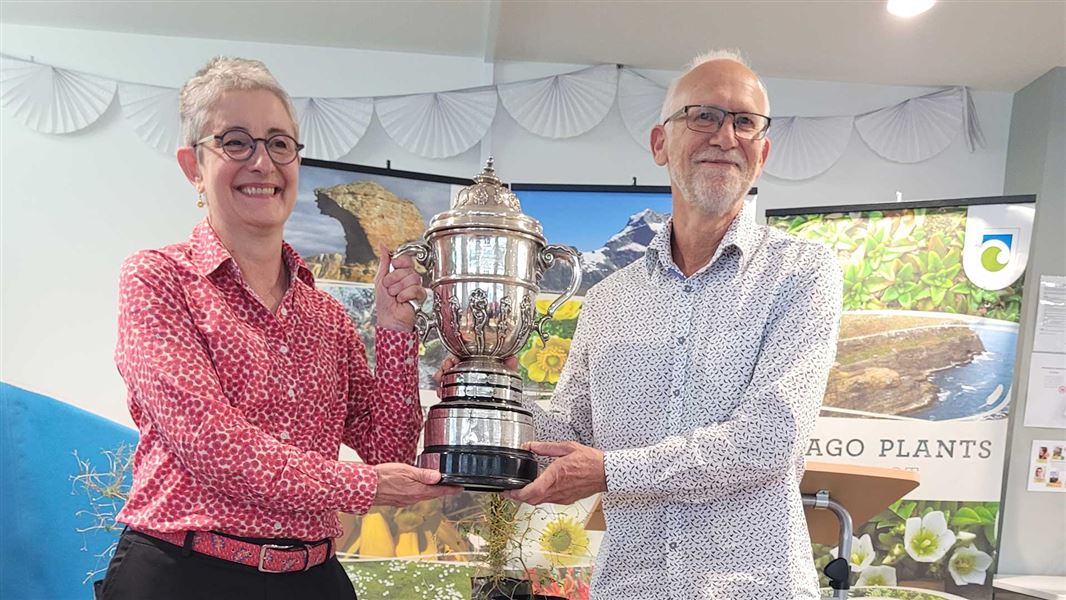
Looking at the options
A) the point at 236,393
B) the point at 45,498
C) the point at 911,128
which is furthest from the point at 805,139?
the point at 45,498

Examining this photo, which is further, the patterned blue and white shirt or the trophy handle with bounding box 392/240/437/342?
the trophy handle with bounding box 392/240/437/342

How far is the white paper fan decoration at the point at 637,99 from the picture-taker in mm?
4723

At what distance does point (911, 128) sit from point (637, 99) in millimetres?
1557

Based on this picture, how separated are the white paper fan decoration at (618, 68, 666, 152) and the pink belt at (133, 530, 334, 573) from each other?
11.7 feet

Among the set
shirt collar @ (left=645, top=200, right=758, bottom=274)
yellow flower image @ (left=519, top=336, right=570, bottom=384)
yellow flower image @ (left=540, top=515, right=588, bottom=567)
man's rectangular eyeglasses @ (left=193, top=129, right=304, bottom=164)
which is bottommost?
yellow flower image @ (left=540, top=515, right=588, bottom=567)

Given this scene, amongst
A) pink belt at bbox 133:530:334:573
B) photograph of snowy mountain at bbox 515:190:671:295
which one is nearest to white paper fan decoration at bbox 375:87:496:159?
photograph of snowy mountain at bbox 515:190:671:295

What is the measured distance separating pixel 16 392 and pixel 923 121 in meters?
4.77

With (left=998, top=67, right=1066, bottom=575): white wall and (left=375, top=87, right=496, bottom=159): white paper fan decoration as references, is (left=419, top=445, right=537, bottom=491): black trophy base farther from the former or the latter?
(left=998, top=67, right=1066, bottom=575): white wall

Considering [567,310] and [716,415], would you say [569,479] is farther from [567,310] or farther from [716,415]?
[567,310]

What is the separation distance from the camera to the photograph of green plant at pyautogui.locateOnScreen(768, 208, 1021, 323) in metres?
3.93

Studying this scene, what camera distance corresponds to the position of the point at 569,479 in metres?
1.72

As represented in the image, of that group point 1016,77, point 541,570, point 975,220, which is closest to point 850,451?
point 975,220

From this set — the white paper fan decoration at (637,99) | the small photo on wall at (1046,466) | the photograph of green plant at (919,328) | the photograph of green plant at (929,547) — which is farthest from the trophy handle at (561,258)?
the small photo on wall at (1046,466)

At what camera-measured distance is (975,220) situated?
392 cm
